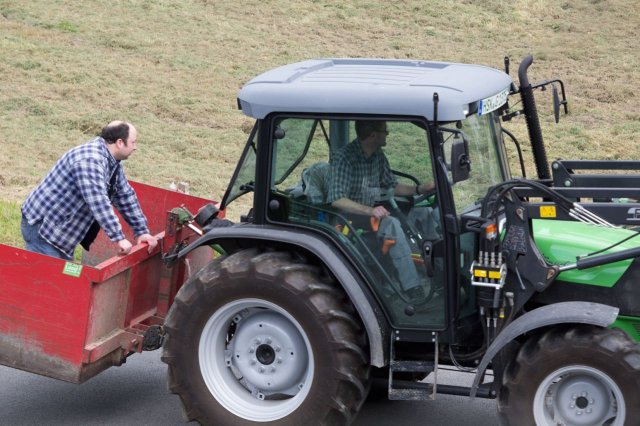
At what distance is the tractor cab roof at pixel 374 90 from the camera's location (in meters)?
5.91

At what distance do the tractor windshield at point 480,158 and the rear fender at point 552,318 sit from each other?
73cm

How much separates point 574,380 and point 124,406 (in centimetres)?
302

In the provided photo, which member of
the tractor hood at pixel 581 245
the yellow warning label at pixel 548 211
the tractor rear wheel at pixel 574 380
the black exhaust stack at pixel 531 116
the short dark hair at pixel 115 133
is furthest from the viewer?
the black exhaust stack at pixel 531 116

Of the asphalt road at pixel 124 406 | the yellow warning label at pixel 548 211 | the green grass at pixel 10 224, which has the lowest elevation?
the green grass at pixel 10 224

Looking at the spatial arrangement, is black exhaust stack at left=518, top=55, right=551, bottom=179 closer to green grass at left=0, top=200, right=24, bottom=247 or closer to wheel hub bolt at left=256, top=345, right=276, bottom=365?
wheel hub bolt at left=256, top=345, right=276, bottom=365

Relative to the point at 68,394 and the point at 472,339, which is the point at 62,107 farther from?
the point at 472,339

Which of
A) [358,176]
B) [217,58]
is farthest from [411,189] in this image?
[217,58]

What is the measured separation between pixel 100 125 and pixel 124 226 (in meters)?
8.33

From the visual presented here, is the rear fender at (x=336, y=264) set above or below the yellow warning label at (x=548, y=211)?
below

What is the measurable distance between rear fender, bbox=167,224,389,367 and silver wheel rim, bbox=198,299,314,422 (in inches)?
15.8

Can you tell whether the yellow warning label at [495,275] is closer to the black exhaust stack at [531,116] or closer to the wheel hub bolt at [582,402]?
the wheel hub bolt at [582,402]

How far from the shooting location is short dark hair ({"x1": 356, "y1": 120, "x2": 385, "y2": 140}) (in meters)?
6.07

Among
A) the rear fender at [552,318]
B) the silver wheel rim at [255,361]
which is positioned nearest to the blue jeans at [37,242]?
the silver wheel rim at [255,361]

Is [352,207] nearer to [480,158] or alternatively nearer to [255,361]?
[480,158]
